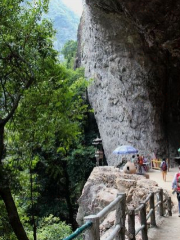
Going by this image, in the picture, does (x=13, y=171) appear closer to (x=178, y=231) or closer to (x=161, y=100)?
(x=178, y=231)

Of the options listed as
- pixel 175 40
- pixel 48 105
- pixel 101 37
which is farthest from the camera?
pixel 101 37

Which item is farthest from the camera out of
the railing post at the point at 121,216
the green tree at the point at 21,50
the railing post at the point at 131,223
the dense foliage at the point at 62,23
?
the dense foliage at the point at 62,23

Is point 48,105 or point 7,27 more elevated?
point 7,27

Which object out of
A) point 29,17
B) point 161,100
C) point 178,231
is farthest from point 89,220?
point 161,100

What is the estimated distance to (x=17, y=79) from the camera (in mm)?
7367

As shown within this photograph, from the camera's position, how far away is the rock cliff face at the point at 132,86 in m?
19.6

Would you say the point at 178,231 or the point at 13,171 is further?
the point at 13,171

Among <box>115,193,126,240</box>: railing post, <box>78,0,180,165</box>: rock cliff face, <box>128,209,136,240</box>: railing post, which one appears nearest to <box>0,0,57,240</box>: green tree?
<box>128,209,136,240</box>: railing post

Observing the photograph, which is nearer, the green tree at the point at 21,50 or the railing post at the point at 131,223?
the railing post at the point at 131,223

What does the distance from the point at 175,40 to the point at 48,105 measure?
1016 cm

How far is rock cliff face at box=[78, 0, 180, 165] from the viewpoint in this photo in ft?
64.2

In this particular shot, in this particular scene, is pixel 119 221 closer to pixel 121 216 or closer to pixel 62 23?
pixel 121 216

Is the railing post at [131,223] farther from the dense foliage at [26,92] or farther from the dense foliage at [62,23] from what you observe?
the dense foliage at [62,23]

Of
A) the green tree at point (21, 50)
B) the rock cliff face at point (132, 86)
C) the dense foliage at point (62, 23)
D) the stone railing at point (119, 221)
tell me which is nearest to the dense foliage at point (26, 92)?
the green tree at point (21, 50)
